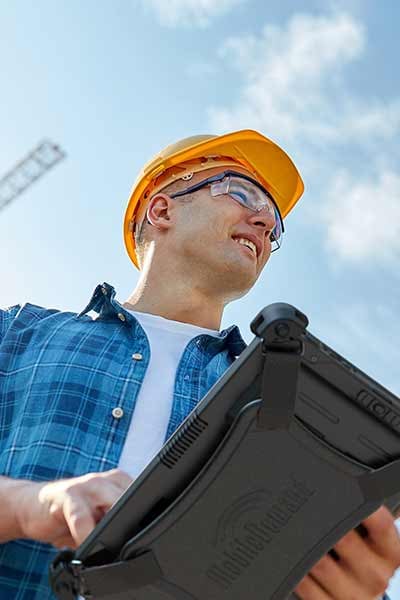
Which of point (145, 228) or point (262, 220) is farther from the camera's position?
point (145, 228)

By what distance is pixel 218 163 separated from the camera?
4.97 meters

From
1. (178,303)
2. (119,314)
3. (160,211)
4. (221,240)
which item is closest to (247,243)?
(221,240)

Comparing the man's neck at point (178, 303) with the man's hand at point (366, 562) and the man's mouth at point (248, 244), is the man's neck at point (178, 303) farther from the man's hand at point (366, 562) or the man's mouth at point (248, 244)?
the man's hand at point (366, 562)

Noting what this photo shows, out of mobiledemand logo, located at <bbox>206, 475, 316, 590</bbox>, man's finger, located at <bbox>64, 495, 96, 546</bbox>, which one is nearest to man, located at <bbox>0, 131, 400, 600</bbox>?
man's finger, located at <bbox>64, 495, 96, 546</bbox>

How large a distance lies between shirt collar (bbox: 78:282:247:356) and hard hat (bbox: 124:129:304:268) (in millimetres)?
1274

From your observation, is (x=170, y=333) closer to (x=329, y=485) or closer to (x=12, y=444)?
(x=12, y=444)

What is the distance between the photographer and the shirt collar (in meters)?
3.80

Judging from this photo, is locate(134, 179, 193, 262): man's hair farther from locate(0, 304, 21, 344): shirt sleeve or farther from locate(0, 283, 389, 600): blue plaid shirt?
locate(0, 304, 21, 344): shirt sleeve

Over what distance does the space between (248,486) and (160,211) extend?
3146mm

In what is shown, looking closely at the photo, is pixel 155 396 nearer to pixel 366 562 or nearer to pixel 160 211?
pixel 366 562

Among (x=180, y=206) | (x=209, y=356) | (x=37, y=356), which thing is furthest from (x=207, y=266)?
(x=37, y=356)

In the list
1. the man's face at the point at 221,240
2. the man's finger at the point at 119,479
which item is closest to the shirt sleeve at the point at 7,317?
the man's face at the point at 221,240

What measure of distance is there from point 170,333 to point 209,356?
23 cm

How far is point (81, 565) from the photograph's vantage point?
1.95 metres
